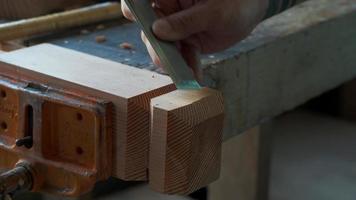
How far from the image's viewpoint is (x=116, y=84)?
2.27ft

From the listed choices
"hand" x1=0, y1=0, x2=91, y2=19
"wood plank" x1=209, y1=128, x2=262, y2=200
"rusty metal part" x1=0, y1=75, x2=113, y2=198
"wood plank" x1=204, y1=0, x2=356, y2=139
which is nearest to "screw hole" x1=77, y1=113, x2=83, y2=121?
"rusty metal part" x1=0, y1=75, x2=113, y2=198

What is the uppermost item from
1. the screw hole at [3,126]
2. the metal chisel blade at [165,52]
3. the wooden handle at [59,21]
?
the metal chisel blade at [165,52]

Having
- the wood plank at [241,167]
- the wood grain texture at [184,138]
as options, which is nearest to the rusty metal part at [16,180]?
the wood grain texture at [184,138]

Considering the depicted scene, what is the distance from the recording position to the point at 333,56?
1.16 metres

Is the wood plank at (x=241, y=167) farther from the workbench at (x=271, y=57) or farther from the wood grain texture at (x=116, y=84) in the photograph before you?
the wood grain texture at (x=116, y=84)

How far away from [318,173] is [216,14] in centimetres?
141

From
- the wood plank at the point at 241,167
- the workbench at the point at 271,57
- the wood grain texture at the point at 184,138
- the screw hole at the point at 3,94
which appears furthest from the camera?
the wood plank at the point at 241,167

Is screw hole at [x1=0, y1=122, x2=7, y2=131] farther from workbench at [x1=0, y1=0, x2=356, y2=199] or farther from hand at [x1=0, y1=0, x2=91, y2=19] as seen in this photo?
hand at [x1=0, y1=0, x2=91, y2=19]

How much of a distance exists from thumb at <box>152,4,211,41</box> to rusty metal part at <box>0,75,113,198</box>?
0.09 meters

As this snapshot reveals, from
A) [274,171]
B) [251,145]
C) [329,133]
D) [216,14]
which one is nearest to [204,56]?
[216,14]

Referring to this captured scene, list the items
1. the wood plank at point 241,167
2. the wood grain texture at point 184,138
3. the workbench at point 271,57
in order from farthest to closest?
the wood plank at point 241,167 < the workbench at point 271,57 < the wood grain texture at point 184,138

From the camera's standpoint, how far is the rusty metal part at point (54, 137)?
2.21ft

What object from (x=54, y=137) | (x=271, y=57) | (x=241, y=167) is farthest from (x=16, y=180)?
(x=241, y=167)

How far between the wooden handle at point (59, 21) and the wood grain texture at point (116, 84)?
16 cm
